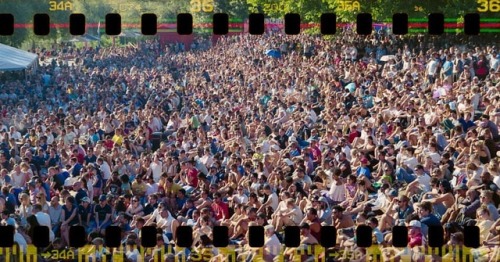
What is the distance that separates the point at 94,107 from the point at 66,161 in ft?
45.9

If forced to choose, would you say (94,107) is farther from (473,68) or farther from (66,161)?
(473,68)

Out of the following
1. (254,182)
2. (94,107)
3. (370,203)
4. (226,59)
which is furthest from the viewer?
(226,59)

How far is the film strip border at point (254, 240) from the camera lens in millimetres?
12195


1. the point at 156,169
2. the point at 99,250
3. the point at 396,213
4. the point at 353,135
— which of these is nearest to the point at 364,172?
the point at 396,213

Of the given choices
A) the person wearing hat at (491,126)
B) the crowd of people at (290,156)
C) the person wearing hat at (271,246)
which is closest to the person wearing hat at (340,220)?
the crowd of people at (290,156)

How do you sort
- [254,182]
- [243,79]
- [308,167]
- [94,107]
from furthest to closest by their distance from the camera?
1. [243,79]
2. [94,107]
3. [308,167]
4. [254,182]

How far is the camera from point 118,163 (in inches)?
855

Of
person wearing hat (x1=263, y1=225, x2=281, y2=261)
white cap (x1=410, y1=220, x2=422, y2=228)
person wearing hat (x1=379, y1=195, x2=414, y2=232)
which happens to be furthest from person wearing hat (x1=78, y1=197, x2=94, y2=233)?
white cap (x1=410, y1=220, x2=422, y2=228)

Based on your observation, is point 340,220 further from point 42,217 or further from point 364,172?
point 42,217

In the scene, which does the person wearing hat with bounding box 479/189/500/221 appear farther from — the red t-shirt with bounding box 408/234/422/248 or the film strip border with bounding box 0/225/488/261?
the red t-shirt with bounding box 408/234/422/248

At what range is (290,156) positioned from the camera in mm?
20422

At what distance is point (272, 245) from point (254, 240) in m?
0.33

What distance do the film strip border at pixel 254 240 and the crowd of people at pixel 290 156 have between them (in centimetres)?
17

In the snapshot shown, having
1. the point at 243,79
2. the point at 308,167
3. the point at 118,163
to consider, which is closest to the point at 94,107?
the point at 243,79
